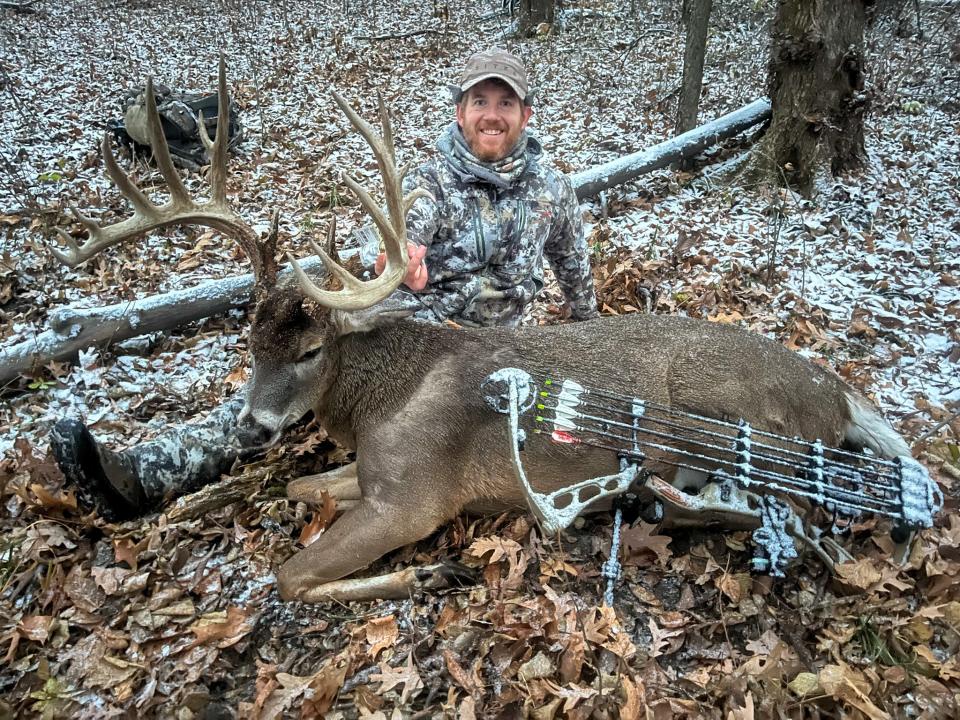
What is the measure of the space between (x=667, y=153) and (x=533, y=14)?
8.95 m

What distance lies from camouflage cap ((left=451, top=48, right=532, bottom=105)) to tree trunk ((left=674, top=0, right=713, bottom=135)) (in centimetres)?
527

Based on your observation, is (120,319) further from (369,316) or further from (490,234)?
(490,234)

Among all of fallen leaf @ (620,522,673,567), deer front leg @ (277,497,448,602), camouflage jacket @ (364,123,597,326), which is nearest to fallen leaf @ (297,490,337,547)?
deer front leg @ (277,497,448,602)

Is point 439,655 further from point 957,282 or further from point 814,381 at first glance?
point 957,282

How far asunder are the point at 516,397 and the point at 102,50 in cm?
1538

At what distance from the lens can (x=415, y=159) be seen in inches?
184

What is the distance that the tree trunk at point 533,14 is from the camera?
15164 mm

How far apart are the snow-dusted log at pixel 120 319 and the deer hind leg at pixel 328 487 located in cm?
216

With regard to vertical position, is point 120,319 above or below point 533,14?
below

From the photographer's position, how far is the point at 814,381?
3.81m

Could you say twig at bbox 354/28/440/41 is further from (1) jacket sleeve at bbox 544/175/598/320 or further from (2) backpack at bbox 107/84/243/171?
(1) jacket sleeve at bbox 544/175/598/320

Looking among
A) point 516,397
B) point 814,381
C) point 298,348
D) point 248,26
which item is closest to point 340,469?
point 298,348

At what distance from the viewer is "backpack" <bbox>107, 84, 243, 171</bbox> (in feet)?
28.6

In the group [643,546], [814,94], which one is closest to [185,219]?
[643,546]
